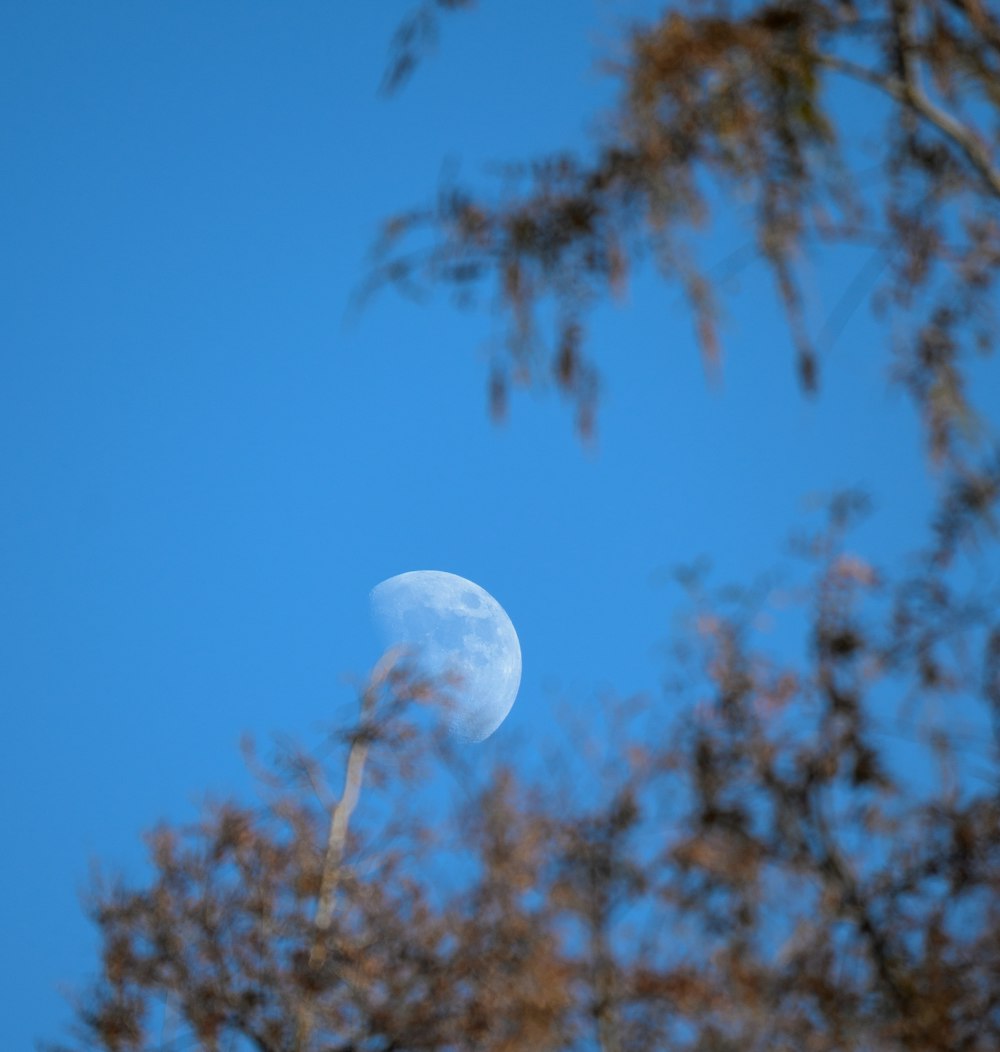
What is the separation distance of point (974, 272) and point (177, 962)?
8778 millimetres

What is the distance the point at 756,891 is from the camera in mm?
6129

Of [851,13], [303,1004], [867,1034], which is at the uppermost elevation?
[851,13]

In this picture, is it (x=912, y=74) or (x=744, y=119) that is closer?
(x=912, y=74)

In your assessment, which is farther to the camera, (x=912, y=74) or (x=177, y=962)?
(x=177, y=962)

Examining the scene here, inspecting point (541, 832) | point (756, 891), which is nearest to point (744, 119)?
point (756, 891)

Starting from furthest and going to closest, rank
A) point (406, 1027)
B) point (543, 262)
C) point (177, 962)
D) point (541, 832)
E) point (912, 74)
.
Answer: point (177, 962)
point (406, 1027)
point (541, 832)
point (543, 262)
point (912, 74)

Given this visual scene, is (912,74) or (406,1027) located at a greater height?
(912,74)

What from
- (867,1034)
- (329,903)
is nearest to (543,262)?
(867,1034)

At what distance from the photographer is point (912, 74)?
3.86 metres

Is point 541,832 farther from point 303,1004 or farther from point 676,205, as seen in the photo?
point 676,205

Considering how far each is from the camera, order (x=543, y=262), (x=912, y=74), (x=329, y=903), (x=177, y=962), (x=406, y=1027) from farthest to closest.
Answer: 1. (x=177, y=962)
2. (x=329, y=903)
3. (x=406, y=1027)
4. (x=543, y=262)
5. (x=912, y=74)

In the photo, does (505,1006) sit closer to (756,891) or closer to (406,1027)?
(406,1027)

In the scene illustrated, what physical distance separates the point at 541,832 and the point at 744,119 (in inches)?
205

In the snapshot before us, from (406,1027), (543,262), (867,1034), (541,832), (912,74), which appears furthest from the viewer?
(406,1027)
